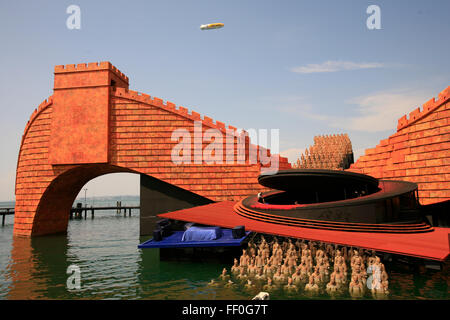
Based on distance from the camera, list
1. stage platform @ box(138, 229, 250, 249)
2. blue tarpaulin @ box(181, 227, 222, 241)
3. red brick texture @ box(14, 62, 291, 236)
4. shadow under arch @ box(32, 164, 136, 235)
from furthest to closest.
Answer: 1. shadow under arch @ box(32, 164, 136, 235)
2. red brick texture @ box(14, 62, 291, 236)
3. blue tarpaulin @ box(181, 227, 222, 241)
4. stage platform @ box(138, 229, 250, 249)

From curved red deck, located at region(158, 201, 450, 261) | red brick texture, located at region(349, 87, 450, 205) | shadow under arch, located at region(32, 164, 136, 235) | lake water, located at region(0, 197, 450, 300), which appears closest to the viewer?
curved red deck, located at region(158, 201, 450, 261)

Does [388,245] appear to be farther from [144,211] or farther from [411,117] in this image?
[144,211]

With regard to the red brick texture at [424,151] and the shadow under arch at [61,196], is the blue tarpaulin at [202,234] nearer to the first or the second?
the red brick texture at [424,151]

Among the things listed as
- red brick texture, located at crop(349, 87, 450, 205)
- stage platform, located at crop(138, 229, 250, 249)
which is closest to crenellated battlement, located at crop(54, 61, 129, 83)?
stage platform, located at crop(138, 229, 250, 249)

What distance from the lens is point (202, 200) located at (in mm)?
32719

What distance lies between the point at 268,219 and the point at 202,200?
14.5 meters

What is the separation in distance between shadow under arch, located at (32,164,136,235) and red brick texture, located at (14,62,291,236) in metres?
0.27

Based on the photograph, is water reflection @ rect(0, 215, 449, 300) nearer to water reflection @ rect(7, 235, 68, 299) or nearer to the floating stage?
water reflection @ rect(7, 235, 68, 299)

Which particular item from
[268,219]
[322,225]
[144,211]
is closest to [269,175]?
[268,219]

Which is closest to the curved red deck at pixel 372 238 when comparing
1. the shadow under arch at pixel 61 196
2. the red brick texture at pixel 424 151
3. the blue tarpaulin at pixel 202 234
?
the blue tarpaulin at pixel 202 234

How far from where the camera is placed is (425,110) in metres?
24.6

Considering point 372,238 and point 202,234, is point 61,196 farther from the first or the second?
point 372,238

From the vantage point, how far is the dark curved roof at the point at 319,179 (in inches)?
692

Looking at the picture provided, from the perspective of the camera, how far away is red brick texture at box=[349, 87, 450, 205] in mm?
23328
